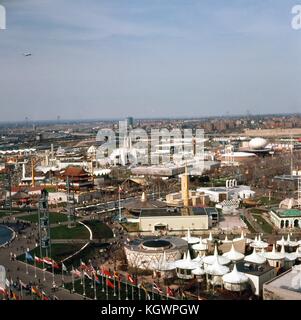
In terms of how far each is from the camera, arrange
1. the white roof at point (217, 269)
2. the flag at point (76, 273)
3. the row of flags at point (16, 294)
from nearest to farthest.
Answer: the row of flags at point (16, 294)
the white roof at point (217, 269)
the flag at point (76, 273)

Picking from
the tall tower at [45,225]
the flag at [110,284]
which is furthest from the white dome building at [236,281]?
the tall tower at [45,225]

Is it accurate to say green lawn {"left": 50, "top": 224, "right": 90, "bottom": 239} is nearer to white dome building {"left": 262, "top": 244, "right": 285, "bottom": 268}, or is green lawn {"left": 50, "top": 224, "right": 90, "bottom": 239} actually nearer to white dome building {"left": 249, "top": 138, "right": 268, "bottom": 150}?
white dome building {"left": 262, "top": 244, "right": 285, "bottom": 268}

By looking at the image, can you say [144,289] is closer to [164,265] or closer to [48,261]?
[164,265]

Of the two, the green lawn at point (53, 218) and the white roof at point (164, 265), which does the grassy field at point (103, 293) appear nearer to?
the white roof at point (164, 265)

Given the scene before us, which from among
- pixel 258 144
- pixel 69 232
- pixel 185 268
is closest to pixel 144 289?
pixel 185 268

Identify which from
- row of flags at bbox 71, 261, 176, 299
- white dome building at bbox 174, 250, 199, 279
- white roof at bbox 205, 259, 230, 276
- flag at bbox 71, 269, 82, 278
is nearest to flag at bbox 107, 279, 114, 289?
row of flags at bbox 71, 261, 176, 299

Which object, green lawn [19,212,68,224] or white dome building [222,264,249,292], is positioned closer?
white dome building [222,264,249,292]
